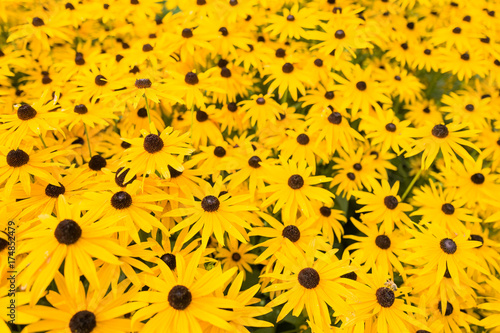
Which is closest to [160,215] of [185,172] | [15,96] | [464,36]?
[185,172]

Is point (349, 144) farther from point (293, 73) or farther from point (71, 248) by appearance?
point (71, 248)

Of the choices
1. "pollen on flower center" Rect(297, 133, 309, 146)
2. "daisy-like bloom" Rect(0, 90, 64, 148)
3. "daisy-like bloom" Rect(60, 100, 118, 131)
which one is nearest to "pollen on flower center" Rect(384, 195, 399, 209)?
"pollen on flower center" Rect(297, 133, 309, 146)

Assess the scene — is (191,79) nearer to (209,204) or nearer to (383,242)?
(209,204)

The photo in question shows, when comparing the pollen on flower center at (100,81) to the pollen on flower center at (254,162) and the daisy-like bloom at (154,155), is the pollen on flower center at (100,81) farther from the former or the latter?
the pollen on flower center at (254,162)

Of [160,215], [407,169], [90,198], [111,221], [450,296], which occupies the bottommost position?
[407,169]

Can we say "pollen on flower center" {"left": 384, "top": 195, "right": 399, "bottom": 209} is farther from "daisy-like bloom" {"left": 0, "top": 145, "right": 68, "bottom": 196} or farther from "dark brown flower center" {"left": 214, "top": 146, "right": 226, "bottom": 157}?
"daisy-like bloom" {"left": 0, "top": 145, "right": 68, "bottom": 196}

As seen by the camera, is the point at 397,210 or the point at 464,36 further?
the point at 464,36
